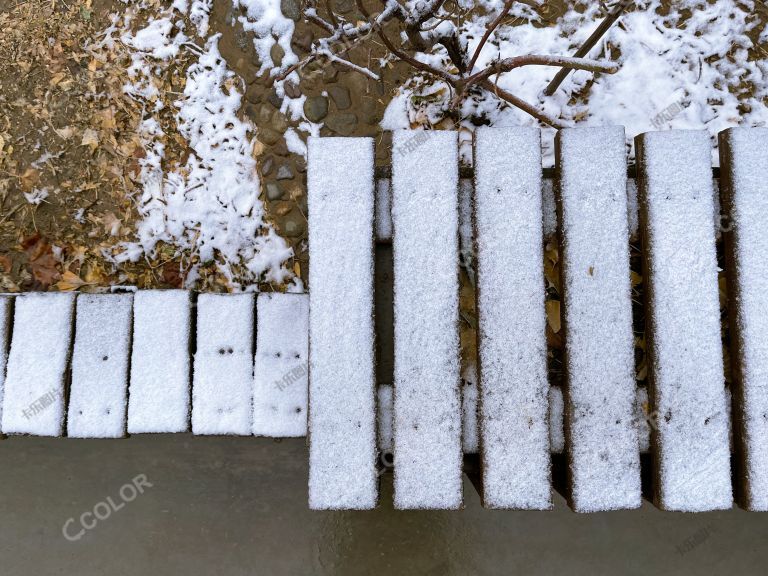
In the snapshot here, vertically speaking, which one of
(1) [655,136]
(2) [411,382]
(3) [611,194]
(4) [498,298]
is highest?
(1) [655,136]

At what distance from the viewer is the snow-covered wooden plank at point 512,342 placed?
4.57 ft

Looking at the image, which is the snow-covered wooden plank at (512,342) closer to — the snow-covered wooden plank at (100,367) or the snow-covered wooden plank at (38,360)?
the snow-covered wooden plank at (100,367)

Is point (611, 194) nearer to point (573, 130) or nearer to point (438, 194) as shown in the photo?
point (573, 130)

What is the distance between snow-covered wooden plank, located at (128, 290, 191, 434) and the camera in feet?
5.79

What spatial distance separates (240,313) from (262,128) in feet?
3.32

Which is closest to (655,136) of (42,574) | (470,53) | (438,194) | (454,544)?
(438,194)

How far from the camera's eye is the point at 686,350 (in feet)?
4.61

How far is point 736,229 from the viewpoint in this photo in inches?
56.5

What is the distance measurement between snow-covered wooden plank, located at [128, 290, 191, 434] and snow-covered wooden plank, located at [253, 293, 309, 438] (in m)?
0.26

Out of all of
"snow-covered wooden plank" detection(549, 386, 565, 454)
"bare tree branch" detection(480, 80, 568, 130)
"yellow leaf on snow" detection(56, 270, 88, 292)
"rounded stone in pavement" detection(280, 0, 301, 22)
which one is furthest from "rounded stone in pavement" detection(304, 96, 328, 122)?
"snow-covered wooden plank" detection(549, 386, 565, 454)

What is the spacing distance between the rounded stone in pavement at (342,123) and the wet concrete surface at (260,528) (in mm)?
1465
